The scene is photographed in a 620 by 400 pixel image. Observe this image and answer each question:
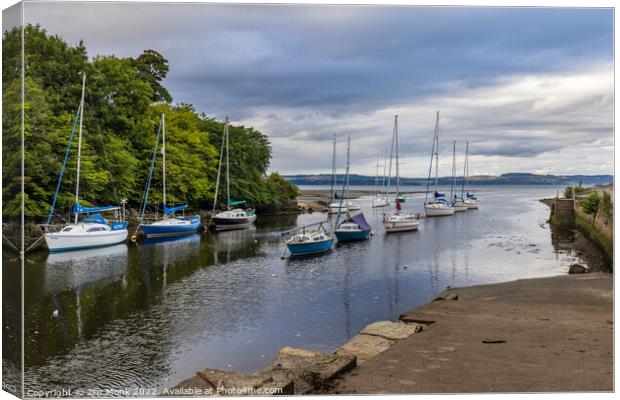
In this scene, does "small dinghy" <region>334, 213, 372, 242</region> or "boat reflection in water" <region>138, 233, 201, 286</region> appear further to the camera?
"small dinghy" <region>334, 213, 372, 242</region>

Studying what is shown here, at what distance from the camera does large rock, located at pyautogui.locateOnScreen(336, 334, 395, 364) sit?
9891mm

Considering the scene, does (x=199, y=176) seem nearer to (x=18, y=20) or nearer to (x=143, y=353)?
(x=143, y=353)

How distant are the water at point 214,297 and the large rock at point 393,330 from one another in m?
1.34

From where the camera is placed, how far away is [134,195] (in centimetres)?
3806

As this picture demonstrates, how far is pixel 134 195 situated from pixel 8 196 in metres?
31.9

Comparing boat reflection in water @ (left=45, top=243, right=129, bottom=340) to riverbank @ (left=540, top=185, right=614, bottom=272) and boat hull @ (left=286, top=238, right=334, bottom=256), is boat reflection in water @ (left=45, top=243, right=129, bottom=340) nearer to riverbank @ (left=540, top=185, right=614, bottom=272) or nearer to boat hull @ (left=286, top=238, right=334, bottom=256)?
boat hull @ (left=286, top=238, right=334, bottom=256)

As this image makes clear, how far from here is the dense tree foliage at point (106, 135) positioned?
1170cm

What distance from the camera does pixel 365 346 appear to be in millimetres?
10539

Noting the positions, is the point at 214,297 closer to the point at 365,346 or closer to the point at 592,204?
the point at 365,346

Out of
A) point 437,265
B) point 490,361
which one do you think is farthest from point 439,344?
point 437,265

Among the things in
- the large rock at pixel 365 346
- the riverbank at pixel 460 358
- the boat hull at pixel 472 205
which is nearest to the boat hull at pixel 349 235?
the riverbank at pixel 460 358

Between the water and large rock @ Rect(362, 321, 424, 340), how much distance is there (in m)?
1.34

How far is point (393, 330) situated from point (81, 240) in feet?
70.4

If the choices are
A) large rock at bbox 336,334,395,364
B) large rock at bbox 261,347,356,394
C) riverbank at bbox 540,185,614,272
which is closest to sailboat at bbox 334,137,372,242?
riverbank at bbox 540,185,614,272
